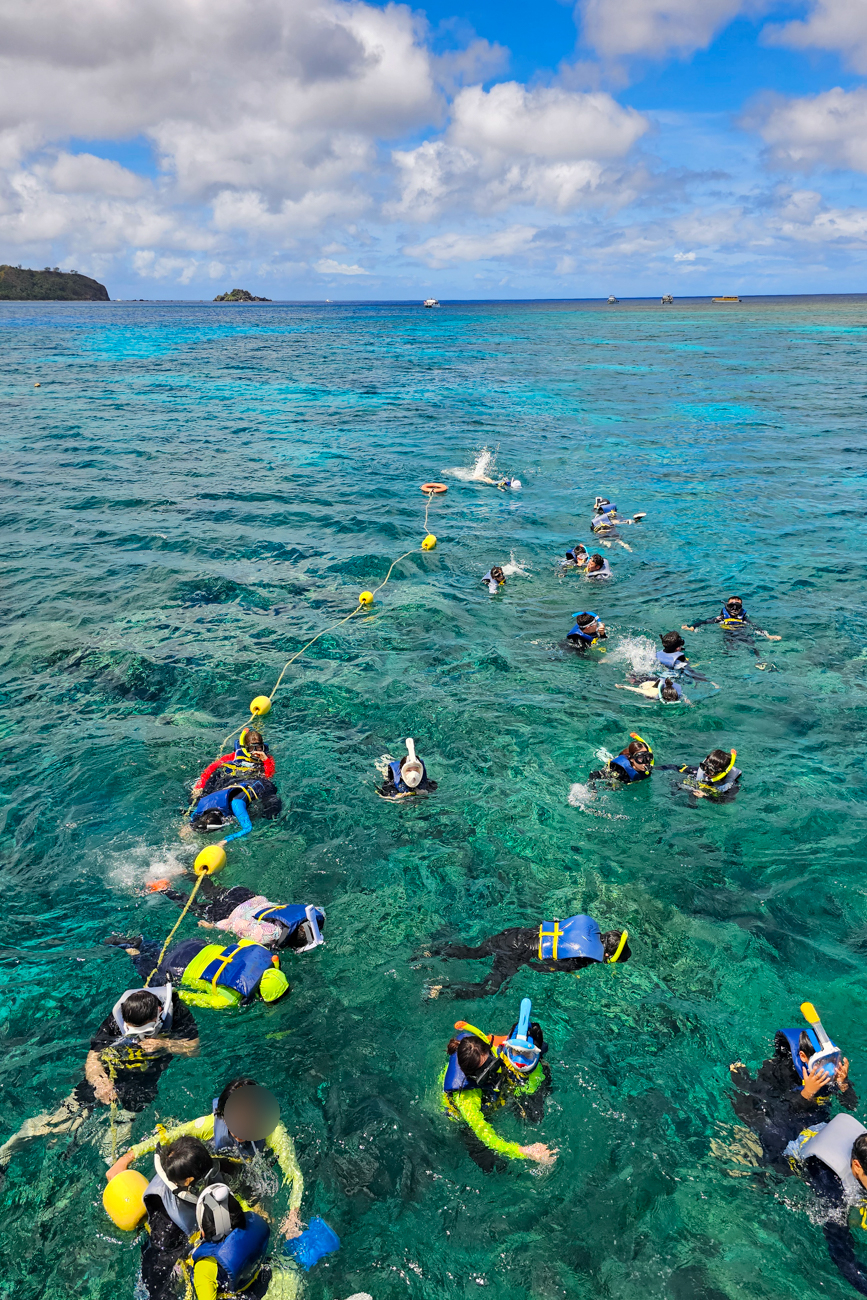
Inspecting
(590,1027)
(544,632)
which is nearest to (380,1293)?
(590,1027)

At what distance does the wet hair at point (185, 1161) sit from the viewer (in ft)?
18.4

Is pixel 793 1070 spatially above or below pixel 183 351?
below

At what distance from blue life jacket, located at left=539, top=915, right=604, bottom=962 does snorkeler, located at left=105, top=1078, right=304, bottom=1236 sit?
3.42 m

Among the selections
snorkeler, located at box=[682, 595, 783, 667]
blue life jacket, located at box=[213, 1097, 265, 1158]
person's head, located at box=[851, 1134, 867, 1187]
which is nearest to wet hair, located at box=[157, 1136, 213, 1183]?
blue life jacket, located at box=[213, 1097, 265, 1158]

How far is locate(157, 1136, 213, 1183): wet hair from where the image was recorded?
560 centimetres

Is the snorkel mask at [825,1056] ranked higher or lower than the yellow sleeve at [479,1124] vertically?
higher

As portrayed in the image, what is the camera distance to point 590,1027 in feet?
26.3

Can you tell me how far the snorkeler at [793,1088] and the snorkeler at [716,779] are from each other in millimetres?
4686

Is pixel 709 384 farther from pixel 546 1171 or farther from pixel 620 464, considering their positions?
pixel 546 1171

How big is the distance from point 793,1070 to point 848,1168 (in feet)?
3.67

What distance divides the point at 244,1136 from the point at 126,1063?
1701 mm

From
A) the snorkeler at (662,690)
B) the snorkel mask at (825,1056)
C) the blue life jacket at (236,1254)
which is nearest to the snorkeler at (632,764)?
the snorkeler at (662,690)

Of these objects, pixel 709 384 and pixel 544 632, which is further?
pixel 709 384

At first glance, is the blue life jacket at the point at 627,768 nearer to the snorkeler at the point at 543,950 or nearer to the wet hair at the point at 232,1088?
the snorkeler at the point at 543,950
